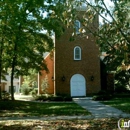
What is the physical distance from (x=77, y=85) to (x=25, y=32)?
11.8 m

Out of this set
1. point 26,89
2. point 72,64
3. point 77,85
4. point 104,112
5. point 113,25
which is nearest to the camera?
point 113,25

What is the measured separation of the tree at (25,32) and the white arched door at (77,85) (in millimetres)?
6015

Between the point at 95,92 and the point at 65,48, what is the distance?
689cm

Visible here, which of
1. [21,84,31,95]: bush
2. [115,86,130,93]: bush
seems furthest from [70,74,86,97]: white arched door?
[21,84,31,95]: bush

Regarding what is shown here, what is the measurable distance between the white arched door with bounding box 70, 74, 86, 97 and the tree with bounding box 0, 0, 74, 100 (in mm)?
6015

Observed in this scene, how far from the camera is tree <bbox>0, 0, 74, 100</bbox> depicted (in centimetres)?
1884

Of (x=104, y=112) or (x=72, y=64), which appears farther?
(x=72, y=64)

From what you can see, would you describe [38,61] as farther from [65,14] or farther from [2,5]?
[65,14]

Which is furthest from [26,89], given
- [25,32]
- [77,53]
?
[25,32]

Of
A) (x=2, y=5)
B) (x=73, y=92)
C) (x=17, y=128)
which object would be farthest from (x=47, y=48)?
(x=17, y=128)

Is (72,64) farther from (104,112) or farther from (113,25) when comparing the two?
(113,25)

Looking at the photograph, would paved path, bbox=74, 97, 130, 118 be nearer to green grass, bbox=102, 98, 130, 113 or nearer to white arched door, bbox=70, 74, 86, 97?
green grass, bbox=102, 98, 130, 113

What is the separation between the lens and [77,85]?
105ft

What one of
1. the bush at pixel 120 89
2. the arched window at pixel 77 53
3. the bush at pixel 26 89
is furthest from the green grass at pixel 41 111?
the bush at pixel 26 89
